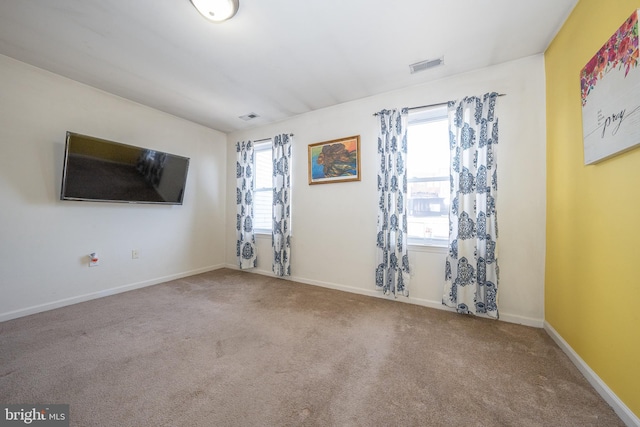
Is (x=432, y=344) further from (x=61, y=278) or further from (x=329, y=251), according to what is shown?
(x=61, y=278)

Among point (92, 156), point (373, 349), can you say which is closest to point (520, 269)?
point (373, 349)

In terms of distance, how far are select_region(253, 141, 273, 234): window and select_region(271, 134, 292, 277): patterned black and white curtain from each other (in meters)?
0.36

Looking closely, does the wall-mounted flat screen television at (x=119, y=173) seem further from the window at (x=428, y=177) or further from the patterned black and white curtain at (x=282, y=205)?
the window at (x=428, y=177)

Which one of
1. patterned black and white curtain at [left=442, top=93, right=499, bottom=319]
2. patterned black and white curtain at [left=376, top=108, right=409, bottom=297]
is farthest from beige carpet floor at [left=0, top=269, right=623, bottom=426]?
patterned black and white curtain at [left=376, top=108, right=409, bottom=297]

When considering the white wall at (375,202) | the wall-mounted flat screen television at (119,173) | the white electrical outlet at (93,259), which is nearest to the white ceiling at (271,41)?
the white wall at (375,202)

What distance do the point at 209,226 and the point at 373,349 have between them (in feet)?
11.5

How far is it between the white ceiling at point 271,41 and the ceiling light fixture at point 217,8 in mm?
76

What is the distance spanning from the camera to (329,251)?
328 centimetres

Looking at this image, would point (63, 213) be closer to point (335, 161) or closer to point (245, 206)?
point (245, 206)

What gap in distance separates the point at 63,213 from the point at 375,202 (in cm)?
369

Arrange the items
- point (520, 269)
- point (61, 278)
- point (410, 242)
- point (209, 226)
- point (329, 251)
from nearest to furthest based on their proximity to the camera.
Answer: point (520, 269) → point (61, 278) → point (410, 242) → point (329, 251) → point (209, 226)

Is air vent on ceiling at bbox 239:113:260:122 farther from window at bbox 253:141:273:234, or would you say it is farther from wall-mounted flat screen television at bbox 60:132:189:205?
wall-mounted flat screen television at bbox 60:132:189:205

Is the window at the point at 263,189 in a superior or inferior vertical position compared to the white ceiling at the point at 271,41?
inferior

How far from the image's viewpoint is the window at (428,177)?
2.58 m
